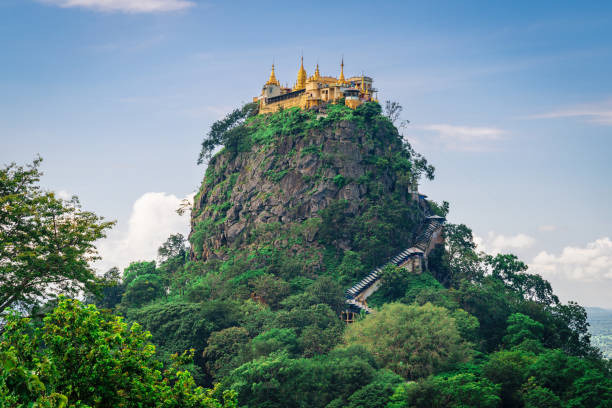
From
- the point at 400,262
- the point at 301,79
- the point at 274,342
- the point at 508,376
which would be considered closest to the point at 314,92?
the point at 301,79

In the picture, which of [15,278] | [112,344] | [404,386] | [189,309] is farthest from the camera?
[189,309]

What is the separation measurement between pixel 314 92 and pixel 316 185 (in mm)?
12417

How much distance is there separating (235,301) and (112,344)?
40208mm

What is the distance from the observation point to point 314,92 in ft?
271

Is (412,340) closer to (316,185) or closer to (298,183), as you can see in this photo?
(316,185)

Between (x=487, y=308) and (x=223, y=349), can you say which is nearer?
(x=223, y=349)

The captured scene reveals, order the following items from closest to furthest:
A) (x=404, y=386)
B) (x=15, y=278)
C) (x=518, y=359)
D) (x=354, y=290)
Result: (x=15, y=278) → (x=404, y=386) → (x=518, y=359) → (x=354, y=290)

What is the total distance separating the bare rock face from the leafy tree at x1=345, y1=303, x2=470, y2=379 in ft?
65.2

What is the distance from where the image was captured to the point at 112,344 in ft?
71.7

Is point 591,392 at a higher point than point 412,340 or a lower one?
lower

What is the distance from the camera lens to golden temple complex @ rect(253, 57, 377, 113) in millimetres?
82312

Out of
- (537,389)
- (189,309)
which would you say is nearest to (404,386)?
(537,389)

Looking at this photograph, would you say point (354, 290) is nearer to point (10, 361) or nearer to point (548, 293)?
point (548, 293)

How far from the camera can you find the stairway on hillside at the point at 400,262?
6412cm
